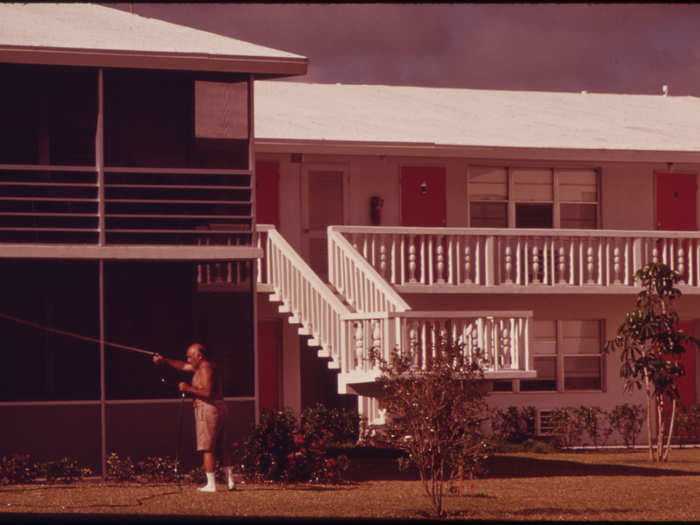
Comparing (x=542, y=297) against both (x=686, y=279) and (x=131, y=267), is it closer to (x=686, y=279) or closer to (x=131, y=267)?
(x=686, y=279)

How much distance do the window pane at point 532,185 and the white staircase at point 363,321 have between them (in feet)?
13.8

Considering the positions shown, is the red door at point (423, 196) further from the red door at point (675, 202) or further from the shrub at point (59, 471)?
the shrub at point (59, 471)

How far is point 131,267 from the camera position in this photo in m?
22.9

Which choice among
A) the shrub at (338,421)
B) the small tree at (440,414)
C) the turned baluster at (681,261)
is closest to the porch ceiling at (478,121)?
the turned baluster at (681,261)

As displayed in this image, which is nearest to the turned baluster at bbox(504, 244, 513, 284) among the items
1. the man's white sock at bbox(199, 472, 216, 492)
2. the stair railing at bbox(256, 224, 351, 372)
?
the stair railing at bbox(256, 224, 351, 372)

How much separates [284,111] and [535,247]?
5187 millimetres

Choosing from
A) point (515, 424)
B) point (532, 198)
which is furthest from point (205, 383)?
point (532, 198)

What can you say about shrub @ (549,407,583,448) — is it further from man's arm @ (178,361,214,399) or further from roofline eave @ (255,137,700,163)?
man's arm @ (178,361,214,399)

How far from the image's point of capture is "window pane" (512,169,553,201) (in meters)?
28.1

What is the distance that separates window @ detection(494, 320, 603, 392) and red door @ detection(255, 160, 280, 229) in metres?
5.21

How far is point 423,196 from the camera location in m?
27.4

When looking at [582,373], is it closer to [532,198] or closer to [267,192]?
[532,198]

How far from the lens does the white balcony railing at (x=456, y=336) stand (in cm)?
2034

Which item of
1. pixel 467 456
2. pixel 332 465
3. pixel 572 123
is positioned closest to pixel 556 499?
pixel 467 456
